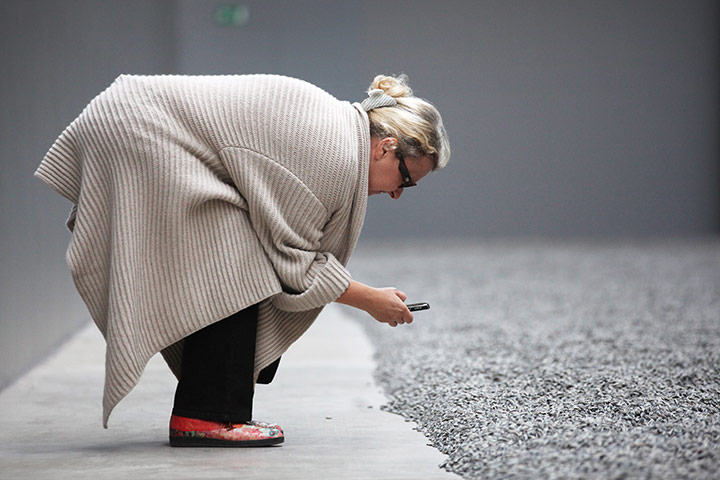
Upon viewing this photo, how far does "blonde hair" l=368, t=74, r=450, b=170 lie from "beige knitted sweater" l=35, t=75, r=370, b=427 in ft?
0.37

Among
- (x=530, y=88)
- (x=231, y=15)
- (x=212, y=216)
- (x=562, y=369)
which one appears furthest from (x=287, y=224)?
(x=530, y=88)

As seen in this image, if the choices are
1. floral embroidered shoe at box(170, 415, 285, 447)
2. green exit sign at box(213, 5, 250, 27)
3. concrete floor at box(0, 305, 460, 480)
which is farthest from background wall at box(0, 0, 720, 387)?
floral embroidered shoe at box(170, 415, 285, 447)

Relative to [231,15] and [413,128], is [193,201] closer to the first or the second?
[413,128]

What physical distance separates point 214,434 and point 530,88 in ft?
30.3

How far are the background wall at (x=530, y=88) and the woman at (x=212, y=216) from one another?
8563mm

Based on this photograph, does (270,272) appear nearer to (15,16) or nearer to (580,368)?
(580,368)

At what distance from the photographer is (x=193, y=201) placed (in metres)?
1.93

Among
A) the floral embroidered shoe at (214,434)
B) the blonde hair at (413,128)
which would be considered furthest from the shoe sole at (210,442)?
the blonde hair at (413,128)

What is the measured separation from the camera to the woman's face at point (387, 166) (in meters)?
2.08

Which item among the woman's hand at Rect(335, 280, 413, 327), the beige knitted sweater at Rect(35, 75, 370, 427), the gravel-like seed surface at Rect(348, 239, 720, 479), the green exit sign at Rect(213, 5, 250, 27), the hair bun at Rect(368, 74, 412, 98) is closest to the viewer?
the gravel-like seed surface at Rect(348, 239, 720, 479)

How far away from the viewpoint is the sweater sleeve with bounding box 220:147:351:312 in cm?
196

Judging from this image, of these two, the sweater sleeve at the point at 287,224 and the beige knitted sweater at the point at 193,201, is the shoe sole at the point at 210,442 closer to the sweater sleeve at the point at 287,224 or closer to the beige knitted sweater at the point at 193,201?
the beige knitted sweater at the point at 193,201

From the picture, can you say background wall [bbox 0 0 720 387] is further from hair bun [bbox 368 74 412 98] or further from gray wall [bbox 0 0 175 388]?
hair bun [bbox 368 74 412 98]

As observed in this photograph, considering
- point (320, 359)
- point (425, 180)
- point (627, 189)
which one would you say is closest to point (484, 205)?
point (425, 180)
